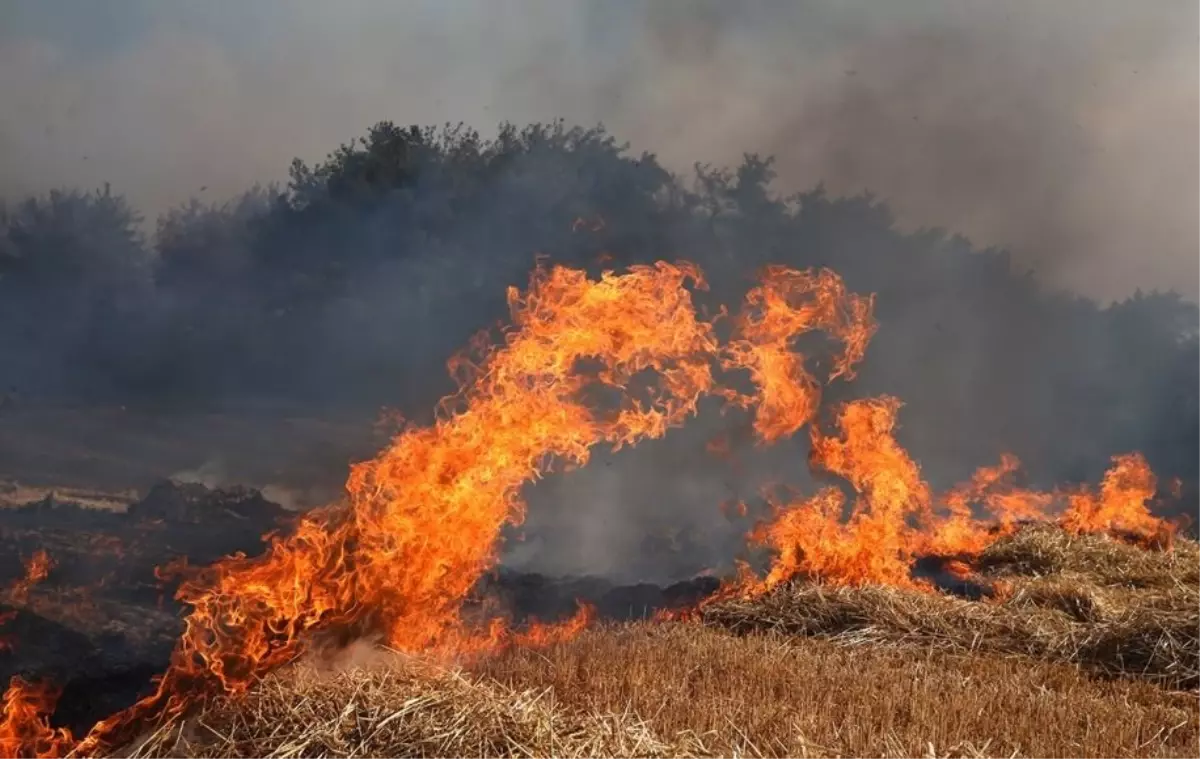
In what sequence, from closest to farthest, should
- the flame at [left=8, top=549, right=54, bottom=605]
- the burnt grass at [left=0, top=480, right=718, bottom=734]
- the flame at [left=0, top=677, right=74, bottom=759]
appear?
the flame at [left=0, top=677, right=74, bottom=759] → the burnt grass at [left=0, top=480, right=718, bottom=734] → the flame at [left=8, top=549, right=54, bottom=605]

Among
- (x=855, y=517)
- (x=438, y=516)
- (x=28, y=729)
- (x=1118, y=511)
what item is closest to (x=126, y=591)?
(x=28, y=729)

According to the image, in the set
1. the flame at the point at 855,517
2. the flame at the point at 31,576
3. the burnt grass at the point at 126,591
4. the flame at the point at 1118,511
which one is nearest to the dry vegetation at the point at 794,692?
the flame at the point at 855,517

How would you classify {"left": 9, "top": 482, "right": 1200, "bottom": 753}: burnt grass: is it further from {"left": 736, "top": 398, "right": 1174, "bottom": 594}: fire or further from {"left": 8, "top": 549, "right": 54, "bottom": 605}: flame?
{"left": 736, "top": 398, "right": 1174, "bottom": 594}: fire

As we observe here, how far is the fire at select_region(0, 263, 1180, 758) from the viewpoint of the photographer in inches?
245

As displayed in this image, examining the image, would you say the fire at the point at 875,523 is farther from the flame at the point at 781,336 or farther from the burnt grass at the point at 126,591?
the burnt grass at the point at 126,591

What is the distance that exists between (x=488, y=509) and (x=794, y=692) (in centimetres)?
285

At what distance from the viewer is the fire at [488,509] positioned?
6.21 meters

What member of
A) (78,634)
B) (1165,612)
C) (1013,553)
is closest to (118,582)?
(78,634)

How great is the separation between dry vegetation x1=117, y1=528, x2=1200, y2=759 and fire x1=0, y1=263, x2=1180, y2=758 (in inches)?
19.0

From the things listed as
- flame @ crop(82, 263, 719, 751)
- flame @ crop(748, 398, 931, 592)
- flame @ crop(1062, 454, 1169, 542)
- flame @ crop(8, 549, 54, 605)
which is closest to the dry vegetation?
flame @ crop(82, 263, 719, 751)

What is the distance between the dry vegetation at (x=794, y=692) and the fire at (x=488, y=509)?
0.48 meters

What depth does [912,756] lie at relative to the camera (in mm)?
5223

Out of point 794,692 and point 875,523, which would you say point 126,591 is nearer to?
point 794,692

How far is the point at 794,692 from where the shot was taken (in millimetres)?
6852
